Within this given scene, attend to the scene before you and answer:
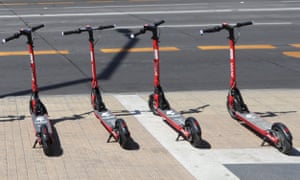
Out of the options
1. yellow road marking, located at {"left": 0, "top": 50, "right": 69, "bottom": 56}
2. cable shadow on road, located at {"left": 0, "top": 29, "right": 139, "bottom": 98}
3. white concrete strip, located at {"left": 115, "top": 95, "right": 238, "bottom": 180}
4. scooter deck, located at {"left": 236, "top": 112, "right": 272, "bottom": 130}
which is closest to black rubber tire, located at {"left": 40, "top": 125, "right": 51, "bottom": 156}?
white concrete strip, located at {"left": 115, "top": 95, "right": 238, "bottom": 180}

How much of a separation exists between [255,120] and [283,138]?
1.02m

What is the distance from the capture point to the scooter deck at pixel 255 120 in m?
9.08

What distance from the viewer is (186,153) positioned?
8.52 metres

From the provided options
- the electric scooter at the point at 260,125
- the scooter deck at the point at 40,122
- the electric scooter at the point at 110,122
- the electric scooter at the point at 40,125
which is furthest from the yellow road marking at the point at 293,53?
the scooter deck at the point at 40,122

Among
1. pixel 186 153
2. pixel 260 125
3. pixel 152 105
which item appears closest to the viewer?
pixel 186 153

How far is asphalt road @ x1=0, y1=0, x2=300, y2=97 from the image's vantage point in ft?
44.5

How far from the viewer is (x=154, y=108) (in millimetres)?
10555

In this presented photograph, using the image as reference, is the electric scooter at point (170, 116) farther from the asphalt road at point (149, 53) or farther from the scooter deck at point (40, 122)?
the scooter deck at point (40, 122)

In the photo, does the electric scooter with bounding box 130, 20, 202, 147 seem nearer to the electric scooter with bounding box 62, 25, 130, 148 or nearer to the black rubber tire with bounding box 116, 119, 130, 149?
the electric scooter with bounding box 62, 25, 130, 148

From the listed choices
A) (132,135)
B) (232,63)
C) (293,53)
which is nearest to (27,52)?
(293,53)

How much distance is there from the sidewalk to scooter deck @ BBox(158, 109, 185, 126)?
0.17 m

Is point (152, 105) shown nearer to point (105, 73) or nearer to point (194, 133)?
point (194, 133)

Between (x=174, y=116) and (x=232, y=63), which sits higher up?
(x=232, y=63)

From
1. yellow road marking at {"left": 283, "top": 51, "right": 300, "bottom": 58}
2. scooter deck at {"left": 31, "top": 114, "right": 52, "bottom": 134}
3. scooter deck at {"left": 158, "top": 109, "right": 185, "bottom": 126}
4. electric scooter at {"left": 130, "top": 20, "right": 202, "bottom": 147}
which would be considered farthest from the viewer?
yellow road marking at {"left": 283, "top": 51, "right": 300, "bottom": 58}
